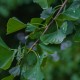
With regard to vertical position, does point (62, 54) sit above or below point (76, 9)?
below

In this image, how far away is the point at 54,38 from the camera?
75cm

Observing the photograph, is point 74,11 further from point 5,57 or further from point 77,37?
point 5,57

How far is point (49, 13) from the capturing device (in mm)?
749

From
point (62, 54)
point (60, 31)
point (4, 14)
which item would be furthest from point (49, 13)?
point (4, 14)

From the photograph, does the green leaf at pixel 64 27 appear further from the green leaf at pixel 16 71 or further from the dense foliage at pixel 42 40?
the green leaf at pixel 16 71

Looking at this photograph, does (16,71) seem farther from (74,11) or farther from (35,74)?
(74,11)

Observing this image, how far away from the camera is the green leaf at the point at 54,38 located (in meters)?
0.72

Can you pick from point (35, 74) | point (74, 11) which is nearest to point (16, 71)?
point (35, 74)

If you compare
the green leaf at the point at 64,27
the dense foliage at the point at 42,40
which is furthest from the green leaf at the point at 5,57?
the green leaf at the point at 64,27

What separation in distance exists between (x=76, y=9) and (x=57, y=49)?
0.29ft

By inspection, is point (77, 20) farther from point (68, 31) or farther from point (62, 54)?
point (62, 54)

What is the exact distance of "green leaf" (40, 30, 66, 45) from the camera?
72 centimetres

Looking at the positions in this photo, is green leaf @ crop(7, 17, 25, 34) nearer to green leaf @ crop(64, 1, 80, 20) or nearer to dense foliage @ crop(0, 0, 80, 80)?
dense foliage @ crop(0, 0, 80, 80)

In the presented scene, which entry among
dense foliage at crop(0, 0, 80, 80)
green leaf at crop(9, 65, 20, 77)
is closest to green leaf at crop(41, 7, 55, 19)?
dense foliage at crop(0, 0, 80, 80)
